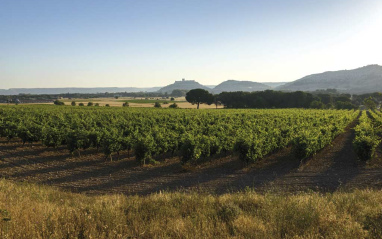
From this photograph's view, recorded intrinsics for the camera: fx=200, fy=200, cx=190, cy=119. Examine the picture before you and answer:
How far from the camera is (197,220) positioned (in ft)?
17.7

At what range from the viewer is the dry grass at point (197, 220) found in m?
4.62

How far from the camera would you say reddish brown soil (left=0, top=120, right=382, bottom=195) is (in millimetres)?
11531

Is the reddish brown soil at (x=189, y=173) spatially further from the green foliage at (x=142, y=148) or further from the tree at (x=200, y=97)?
the tree at (x=200, y=97)

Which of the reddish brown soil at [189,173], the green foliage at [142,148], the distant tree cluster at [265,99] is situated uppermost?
the distant tree cluster at [265,99]

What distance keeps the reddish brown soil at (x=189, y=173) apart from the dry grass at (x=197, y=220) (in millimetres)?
4424

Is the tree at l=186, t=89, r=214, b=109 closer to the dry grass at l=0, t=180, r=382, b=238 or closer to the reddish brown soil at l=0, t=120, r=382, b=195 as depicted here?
the reddish brown soil at l=0, t=120, r=382, b=195

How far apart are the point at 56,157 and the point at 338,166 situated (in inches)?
904

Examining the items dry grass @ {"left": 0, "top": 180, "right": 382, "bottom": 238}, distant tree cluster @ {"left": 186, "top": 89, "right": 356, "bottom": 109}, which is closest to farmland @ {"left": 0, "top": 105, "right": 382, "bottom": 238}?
dry grass @ {"left": 0, "top": 180, "right": 382, "bottom": 238}

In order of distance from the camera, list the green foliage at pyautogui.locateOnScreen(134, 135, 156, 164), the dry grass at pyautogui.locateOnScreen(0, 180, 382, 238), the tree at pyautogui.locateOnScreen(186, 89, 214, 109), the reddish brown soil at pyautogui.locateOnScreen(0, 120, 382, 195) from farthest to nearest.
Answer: the tree at pyautogui.locateOnScreen(186, 89, 214, 109) < the green foliage at pyautogui.locateOnScreen(134, 135, 156, 164) < the reddish brown soil at pyautogui.locateOnScreen(0, 120, 382, 195) < the dry grass at pyautogui.locateOnScreen(0, 180, 382, 238)

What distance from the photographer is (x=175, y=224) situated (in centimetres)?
500

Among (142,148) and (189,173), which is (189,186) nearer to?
(189,173)

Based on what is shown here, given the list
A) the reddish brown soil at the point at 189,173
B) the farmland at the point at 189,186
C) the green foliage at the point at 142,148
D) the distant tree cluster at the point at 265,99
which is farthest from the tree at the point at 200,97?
the green foliage at the point at 142,148

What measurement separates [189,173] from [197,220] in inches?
336

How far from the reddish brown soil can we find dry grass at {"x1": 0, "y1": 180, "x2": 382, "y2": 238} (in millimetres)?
4424
